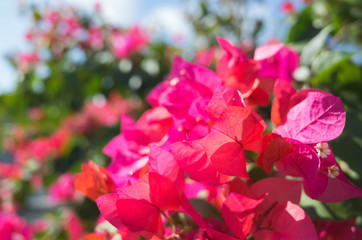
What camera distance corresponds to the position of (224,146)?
267 mm

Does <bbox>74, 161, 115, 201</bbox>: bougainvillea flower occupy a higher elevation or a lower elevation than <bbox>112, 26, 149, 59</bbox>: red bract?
higher

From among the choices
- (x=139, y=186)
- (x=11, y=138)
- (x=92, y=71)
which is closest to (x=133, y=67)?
(x=92, y=71)

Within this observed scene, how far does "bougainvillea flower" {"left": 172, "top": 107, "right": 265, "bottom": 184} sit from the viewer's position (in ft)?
0.85

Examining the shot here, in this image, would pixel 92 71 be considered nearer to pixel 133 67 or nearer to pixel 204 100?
pixel 133 67

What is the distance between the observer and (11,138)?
2412 mm

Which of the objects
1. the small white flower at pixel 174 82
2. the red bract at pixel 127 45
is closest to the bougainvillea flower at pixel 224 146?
the small white flower at pixel 174 82

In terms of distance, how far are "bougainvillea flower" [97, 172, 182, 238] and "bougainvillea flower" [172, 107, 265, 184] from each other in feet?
0.08

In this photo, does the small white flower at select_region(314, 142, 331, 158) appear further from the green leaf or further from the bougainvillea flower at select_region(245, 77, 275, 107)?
the green leaf

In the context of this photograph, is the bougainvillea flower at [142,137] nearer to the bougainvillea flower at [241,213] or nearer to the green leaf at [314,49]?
the bougainvillea flower at [241,213]

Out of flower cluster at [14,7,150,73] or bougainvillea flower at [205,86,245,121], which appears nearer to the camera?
bougainvillea flower at [205,86,245,121]

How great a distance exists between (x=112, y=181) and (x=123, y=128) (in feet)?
0.23

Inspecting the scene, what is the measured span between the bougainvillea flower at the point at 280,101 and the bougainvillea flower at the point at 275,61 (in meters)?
0.06

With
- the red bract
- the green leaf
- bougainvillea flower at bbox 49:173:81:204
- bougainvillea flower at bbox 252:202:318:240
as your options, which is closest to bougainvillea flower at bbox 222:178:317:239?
bougainvillea flower at bbox 252:202:318:240

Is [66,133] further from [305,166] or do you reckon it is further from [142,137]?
[305,166]
